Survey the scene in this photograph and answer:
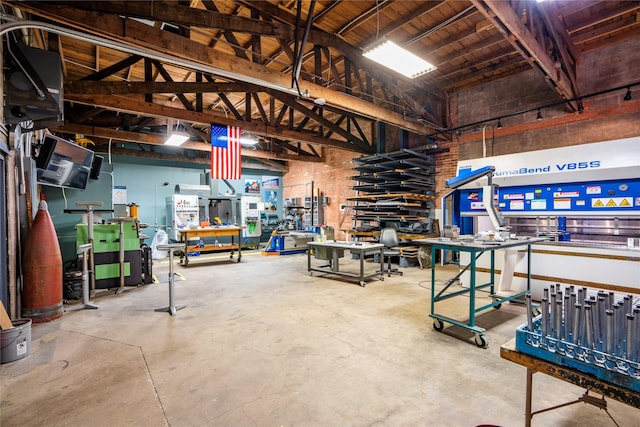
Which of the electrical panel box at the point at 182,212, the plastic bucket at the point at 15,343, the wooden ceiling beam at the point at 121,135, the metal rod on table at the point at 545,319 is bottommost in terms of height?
the plastic bucket at the point at 15,343

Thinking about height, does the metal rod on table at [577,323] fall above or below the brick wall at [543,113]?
below

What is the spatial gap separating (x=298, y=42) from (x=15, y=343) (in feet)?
14.7

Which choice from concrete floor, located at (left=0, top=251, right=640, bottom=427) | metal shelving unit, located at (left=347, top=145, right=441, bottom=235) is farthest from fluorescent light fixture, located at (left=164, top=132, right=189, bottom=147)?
metal shelving unit, located at (left=347, top=145, right=441, bottom=235)

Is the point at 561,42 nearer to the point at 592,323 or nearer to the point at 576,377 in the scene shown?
the point at 592,323

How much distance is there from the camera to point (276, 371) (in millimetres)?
2492

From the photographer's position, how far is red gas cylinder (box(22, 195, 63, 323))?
11.6 ft

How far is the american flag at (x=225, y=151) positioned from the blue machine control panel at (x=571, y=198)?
213 inches

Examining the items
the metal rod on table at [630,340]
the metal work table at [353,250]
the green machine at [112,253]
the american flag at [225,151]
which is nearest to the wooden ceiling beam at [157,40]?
the american flag at [225,151]

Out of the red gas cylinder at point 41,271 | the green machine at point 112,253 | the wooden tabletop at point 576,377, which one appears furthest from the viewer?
the green machine at point 112,253

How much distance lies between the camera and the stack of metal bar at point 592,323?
117 cm

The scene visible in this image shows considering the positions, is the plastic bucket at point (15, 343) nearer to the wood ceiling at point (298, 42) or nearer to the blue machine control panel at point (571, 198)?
the wood ceiling at point (298, 42)

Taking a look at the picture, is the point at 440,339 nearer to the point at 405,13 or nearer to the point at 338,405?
the point at 338,405

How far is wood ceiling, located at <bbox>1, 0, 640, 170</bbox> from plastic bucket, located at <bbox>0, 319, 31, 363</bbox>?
281 centimetres

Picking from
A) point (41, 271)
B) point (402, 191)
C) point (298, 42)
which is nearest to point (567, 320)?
point (298, 42)
